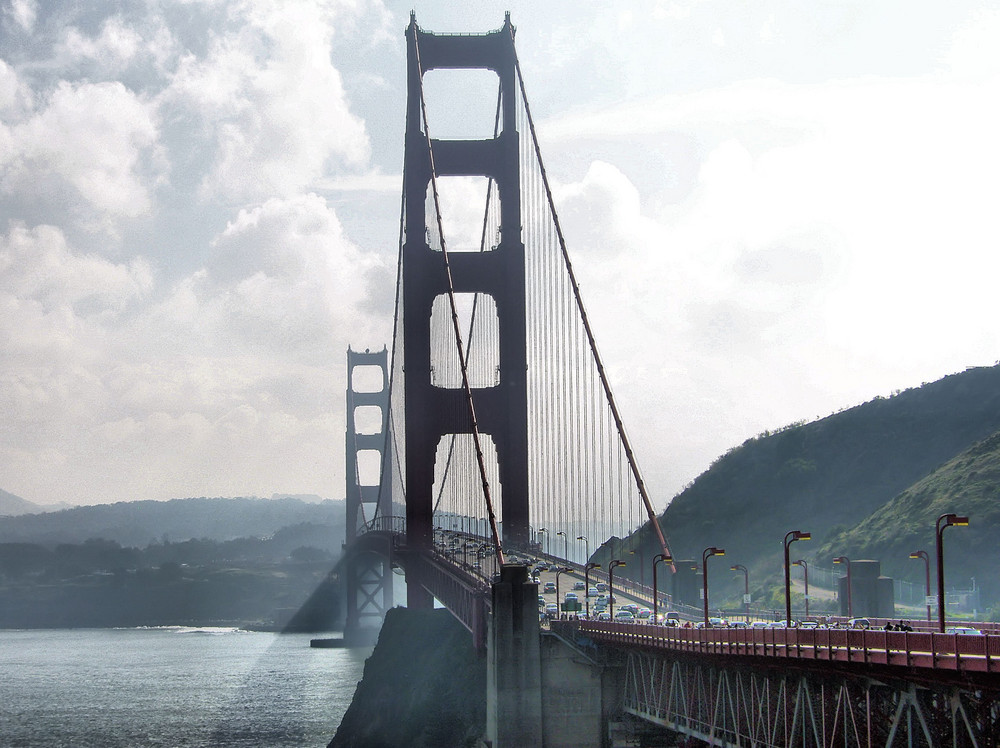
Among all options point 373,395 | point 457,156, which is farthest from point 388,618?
point 373,395

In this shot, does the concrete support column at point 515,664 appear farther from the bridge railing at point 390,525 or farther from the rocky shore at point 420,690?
the bridge railing at point 390,525

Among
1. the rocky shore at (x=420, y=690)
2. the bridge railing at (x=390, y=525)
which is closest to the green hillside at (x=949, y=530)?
the rocky shore at (x=420, y=690)

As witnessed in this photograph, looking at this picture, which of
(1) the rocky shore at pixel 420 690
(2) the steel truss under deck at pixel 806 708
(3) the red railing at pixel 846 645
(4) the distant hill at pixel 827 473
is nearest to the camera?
(3) the red railing at pixel 846 645

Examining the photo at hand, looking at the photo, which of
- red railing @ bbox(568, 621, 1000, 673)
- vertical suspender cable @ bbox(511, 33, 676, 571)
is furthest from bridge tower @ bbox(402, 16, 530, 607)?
red railing @ bbox(568, 621, 1000, 673)

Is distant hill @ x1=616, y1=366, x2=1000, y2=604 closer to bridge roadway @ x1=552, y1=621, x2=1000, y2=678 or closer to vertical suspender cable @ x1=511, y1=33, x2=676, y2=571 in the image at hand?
vertical suspender cable @ x1=511, y1=33, x2=676, y2=571

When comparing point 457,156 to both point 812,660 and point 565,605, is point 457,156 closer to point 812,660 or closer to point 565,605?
point 565,605

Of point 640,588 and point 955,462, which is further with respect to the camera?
point 955,462
